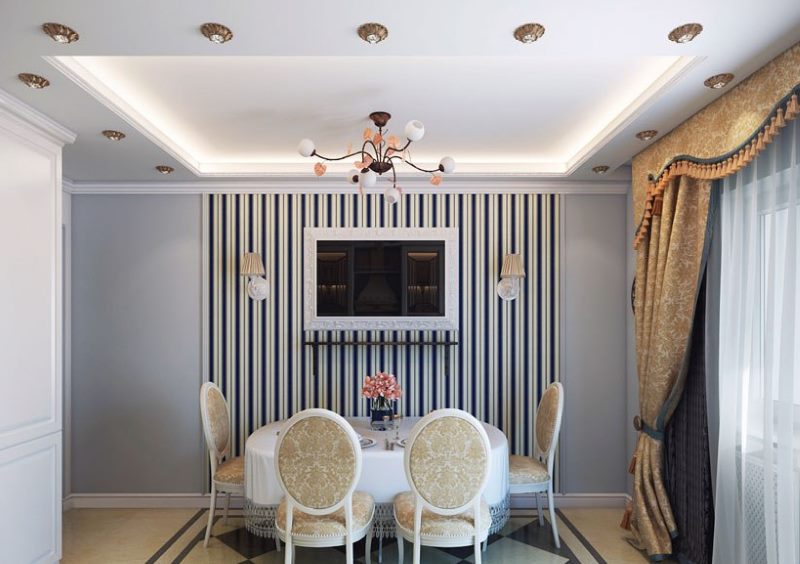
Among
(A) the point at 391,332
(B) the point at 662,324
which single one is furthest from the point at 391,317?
(B) the point at 662,324

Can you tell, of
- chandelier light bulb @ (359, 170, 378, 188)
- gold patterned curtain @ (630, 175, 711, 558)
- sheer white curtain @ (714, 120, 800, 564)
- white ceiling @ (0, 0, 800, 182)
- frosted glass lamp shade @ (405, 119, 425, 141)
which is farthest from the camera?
gold patterned curtain @ (630, 175, 711, 558)

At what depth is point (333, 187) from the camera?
4.39m

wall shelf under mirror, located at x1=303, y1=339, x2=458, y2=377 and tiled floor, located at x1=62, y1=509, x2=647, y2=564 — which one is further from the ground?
wall shelf under mirror, located at x1=303, y1=339, x2=458, y2=377

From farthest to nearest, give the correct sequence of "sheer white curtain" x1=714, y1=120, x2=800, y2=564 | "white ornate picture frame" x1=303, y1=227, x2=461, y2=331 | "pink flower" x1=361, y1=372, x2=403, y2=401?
1. "white ornate picture frame" x1=303, y1=227, x2=461, y2=331
2. "pink flower" x1=361, y1=372, x2=403, y2=401
3. "sheer white curtain" x1=714, y1=120, x2=800, y2=564

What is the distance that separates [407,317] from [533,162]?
1.57 metres

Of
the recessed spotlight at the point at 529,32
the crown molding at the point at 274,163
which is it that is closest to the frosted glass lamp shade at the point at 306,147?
the crown molding at the point at 274,163

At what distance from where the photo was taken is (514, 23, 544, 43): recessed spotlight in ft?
6.70

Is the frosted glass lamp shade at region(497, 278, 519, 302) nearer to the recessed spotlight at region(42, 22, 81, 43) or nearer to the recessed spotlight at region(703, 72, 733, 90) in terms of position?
the recessed spotlight at region(703, 72, 733, 90)

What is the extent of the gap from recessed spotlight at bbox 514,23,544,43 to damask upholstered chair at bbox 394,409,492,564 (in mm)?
1688

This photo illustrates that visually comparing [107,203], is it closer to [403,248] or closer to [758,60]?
[403,248]

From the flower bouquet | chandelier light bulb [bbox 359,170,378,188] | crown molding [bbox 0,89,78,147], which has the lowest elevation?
the flower bouquet

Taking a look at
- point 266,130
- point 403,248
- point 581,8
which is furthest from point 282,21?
point 403,248

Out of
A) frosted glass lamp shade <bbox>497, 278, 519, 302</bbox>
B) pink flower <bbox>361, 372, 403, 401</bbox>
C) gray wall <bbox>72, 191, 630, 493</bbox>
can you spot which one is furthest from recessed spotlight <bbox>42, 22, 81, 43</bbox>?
frosted glass lamp shade <bbox>497, 278, 519, 302</bbox>

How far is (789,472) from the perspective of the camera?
7.63 feet
